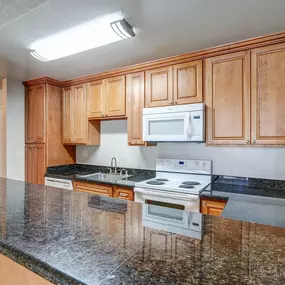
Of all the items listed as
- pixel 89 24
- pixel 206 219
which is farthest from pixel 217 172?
pixel 89 24

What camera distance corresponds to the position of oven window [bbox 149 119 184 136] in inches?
96.3

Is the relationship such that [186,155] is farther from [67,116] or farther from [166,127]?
[67,116]

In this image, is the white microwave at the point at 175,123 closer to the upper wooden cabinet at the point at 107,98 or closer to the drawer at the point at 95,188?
the upper wooden cabinet at the point at 107,98

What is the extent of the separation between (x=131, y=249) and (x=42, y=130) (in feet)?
10.2

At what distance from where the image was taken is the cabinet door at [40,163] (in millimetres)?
3340

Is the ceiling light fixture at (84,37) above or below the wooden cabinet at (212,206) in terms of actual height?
above

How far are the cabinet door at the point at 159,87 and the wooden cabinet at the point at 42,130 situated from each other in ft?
5.25

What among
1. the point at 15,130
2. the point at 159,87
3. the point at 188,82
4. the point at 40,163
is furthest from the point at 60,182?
the point at 188,82

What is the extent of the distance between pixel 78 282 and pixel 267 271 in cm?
47

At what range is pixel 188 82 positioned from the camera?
248cm

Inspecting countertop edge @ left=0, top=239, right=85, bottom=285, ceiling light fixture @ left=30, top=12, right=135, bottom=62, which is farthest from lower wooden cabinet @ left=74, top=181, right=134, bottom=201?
countertop edge @ left=0, top=239, right=85, bottom=285

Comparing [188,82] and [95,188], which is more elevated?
[188,82]

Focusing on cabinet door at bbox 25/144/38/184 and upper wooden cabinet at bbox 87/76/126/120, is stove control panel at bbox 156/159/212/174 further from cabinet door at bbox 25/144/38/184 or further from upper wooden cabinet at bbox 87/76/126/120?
cabinet door at bbox 25/144/38/184

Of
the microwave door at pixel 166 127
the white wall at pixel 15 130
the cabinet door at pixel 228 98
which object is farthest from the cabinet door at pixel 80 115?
the cabinet door at pixel 228 98
